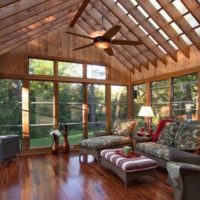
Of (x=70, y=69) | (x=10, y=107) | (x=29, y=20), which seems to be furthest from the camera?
(x=70, y=69)

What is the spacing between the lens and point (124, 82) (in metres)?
7.42

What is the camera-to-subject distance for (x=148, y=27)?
5.09 m

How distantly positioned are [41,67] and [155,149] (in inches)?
159

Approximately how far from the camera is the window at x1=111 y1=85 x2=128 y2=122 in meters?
7.34

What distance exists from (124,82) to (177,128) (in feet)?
10.6

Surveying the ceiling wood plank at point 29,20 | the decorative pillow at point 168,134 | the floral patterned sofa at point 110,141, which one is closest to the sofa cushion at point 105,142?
the floral patterned sofa at point 110,141

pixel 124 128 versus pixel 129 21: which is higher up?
pixel 129 21

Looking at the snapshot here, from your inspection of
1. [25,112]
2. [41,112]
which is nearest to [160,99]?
[41,112]

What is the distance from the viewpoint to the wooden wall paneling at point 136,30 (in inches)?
203

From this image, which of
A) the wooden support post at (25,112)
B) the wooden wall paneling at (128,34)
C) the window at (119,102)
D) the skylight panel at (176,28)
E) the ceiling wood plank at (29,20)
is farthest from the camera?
the window at (119,102)

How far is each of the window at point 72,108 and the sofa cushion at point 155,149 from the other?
2423 millimetres

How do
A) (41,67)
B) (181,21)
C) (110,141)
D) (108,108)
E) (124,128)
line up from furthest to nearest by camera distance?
(108,108), (41,67), (124,128), (110,141), (181,21)

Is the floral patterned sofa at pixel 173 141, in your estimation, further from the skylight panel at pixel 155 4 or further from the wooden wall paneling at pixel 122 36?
the skylight panel at pixel 155 4

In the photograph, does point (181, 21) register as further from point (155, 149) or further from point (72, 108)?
point (72, 108)
